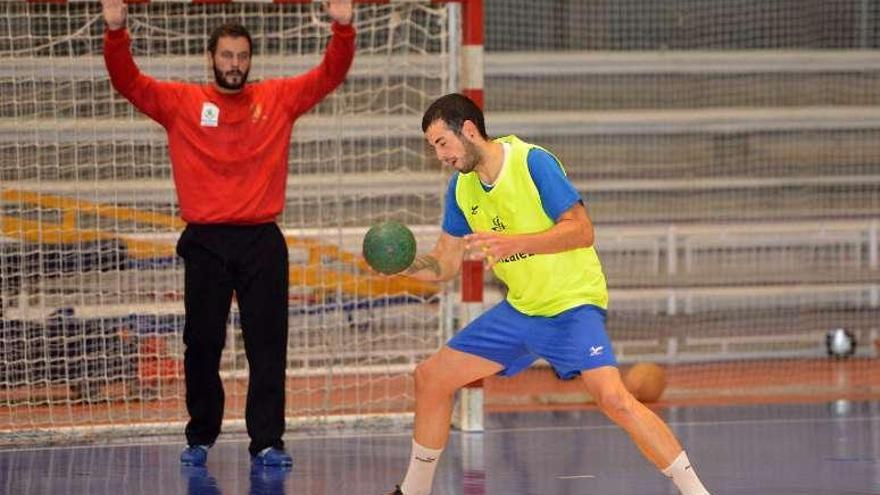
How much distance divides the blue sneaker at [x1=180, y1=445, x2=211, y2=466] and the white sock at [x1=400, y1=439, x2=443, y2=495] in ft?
6.23

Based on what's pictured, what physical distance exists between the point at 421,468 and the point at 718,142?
973 centimetres

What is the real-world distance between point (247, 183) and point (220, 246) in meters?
0.32

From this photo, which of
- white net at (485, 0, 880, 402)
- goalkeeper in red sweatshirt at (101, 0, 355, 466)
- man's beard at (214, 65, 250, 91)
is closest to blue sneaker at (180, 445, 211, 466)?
goalkeeper in red sweatshirt at (101, 0, 355, 466)

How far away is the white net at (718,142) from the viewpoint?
43.1ft

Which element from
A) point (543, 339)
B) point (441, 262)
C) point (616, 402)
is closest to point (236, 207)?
point (441, 262)

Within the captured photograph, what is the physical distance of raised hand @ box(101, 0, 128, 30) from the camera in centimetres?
707

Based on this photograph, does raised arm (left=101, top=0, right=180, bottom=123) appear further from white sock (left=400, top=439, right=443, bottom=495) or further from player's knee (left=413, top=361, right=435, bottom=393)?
white sock (left=400, top=439, right=443, bottom=495)

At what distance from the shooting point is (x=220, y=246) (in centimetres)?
730

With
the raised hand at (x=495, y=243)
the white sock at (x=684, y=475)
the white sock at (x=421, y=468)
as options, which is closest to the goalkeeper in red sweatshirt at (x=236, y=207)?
the white sock at (x=421, y=468)

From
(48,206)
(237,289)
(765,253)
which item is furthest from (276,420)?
(765,253)

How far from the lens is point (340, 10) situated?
721cm

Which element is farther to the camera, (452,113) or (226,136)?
(226,136)

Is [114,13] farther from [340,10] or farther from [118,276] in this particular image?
[118,276]

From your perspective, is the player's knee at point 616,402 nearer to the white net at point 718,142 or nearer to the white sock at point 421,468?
the white sock at point 421,468
